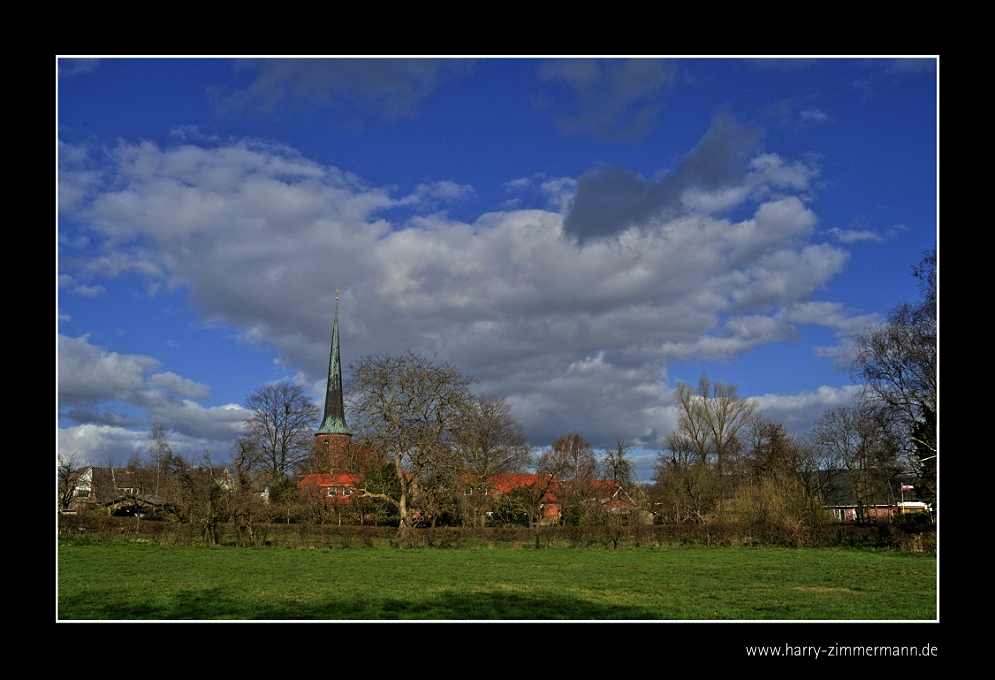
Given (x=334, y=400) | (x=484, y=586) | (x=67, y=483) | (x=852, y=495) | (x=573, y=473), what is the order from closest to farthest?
(x=484, y=586) → (x=67, y=483) → (x=573, y=473) → (x=852, y=495) → (x=334, y=400)

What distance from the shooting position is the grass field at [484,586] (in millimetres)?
12234

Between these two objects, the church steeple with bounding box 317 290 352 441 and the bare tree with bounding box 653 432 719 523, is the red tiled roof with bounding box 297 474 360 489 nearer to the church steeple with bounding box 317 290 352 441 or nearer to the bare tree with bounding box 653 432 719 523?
the bare tree with bounding box 653 432 719 523

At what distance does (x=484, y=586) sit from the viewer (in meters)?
16.1

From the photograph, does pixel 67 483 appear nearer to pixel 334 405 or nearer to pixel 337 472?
pixel 337 472

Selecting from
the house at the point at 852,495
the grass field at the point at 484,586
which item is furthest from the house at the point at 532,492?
the house at the point at 852,495

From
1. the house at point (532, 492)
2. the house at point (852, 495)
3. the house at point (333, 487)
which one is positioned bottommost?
the house at point (852, 495)

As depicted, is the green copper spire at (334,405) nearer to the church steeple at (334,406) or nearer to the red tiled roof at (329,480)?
the church steeple at (334,406)

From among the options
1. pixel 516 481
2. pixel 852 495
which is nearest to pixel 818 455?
pixel 852 495

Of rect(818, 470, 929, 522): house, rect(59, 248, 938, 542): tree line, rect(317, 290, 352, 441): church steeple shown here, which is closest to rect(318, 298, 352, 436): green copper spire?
rect(317, 290, 352, 441): church steeple

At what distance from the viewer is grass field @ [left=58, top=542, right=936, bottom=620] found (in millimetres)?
12234
